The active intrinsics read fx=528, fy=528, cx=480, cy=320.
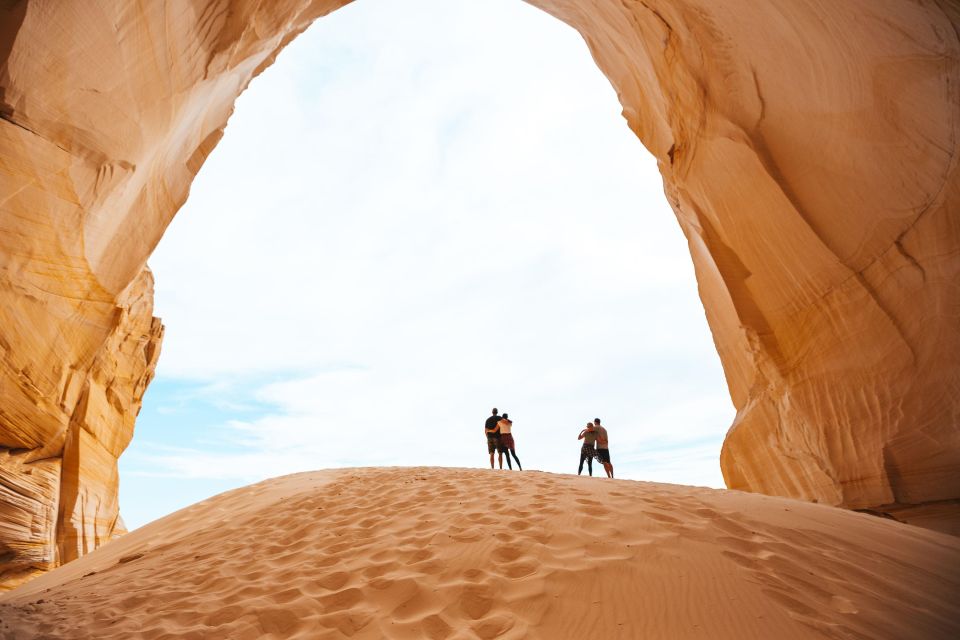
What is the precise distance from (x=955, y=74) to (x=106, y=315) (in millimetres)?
11414

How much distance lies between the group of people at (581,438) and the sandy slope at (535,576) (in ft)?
14.6

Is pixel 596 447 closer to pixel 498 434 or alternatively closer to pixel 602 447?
pixel 602 447

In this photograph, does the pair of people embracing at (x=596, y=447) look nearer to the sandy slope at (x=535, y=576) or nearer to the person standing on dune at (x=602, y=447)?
the person standing on dune at (x=602, y=447)

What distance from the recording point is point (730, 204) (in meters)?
7.60

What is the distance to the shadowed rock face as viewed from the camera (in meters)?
5.54

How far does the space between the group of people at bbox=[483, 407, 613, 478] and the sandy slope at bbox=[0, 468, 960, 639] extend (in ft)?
14.6

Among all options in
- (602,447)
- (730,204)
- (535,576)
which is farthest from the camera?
(602,447)

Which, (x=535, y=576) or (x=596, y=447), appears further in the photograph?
(x=596, y=447)

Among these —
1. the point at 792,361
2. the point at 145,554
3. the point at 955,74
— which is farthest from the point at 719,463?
the point at 145,554

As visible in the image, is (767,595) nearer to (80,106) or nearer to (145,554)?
(145,554)

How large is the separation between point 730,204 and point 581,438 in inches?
208

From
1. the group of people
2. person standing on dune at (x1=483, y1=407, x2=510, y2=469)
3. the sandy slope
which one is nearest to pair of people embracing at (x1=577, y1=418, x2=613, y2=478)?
the group of people

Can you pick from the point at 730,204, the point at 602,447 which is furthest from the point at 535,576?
the point at 602,447

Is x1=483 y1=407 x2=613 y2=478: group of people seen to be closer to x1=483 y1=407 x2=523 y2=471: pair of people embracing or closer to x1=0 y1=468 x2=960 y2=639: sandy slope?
x1=483 y1=407 x2=523 y2=471: pair of people embracing
